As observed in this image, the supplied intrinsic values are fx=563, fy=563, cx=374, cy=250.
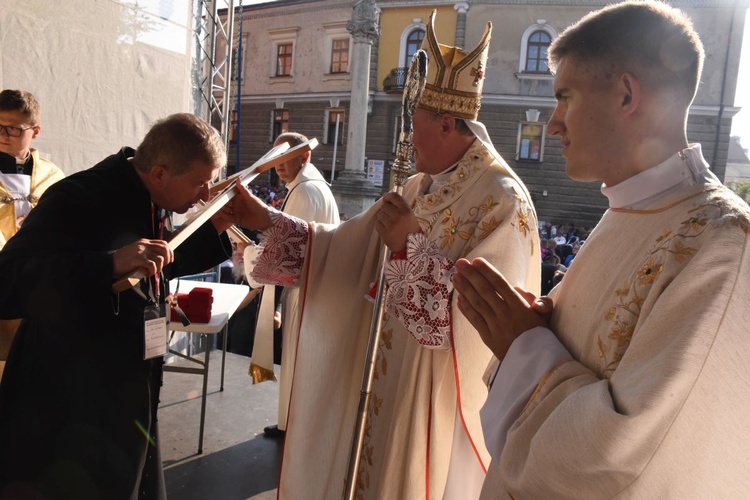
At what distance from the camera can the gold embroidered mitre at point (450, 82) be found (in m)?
2.21

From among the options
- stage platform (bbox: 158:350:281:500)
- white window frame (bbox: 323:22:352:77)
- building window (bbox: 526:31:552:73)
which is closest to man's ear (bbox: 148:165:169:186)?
stage platform (bbox: 158:350:281:500)

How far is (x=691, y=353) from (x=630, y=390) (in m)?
0.11

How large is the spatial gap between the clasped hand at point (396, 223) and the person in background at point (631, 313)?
24.0 inches

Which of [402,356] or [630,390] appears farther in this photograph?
[402,356]

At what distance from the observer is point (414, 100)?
175 centimetres

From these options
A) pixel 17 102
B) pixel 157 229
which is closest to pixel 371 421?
pixel 157 229

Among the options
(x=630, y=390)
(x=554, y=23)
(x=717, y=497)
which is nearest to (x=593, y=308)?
(x=630, y=390)

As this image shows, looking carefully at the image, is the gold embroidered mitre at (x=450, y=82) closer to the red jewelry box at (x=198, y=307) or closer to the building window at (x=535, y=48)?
the red jewelry box at (x=198, y=307)

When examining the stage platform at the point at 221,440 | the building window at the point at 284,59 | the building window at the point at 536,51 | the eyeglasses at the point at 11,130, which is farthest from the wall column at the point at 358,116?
the eyeglasses at the point at 11,130

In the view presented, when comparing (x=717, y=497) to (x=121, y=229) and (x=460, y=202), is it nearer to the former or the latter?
(x=460, y=202)

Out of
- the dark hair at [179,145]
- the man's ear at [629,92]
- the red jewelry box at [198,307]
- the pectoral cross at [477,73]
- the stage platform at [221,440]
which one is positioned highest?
the pectoral cross at [477,73]

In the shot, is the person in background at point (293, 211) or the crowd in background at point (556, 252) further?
the crowd in background at point (556, 252)

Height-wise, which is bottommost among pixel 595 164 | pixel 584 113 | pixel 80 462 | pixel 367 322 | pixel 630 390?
pixel 80 462

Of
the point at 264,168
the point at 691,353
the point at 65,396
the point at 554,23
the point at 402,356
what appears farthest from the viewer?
the point at 554,23
